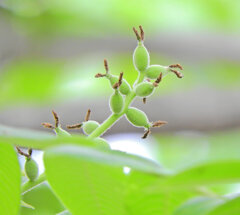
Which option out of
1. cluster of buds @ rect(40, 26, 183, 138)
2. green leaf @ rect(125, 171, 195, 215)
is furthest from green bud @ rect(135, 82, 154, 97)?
green leaf @ rect(125, 171, 195, 215)

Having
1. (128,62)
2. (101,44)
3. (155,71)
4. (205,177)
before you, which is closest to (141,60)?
(155,71)

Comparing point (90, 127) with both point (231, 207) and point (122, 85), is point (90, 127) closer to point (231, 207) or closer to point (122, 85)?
point (122, 85)

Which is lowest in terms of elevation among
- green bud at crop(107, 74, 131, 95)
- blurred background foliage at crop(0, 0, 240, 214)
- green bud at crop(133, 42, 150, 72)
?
green bud at crop(107, 74, 131, 95)

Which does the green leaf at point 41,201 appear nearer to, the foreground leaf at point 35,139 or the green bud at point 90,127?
the green bud at point 90,127

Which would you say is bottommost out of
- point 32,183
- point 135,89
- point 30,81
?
point 32,183

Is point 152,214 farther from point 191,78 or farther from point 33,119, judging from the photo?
point 191,78

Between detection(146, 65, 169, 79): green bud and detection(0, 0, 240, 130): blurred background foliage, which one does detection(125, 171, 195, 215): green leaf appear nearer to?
detection(146, 65, 169, 79): green bud
